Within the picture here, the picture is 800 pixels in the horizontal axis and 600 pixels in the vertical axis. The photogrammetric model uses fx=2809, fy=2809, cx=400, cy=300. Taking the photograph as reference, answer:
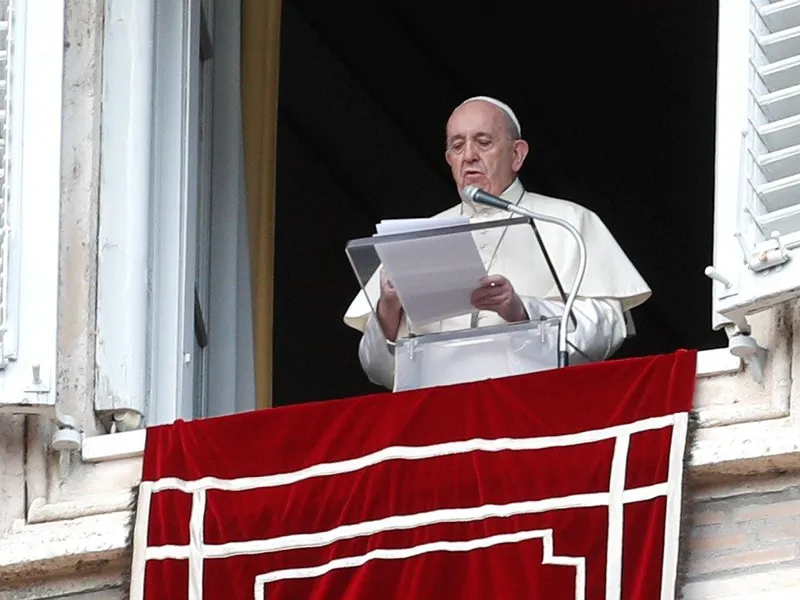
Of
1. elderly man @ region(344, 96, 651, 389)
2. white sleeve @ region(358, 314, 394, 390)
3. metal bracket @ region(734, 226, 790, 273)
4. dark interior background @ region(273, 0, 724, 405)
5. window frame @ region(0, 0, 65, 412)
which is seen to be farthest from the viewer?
dark interior background @ region(273, 0, 724, 405)

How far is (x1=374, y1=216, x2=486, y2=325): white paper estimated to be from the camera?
6.11 meters

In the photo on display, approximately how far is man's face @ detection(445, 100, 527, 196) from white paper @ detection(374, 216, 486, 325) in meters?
0.79

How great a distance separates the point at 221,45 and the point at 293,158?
267 centimetres

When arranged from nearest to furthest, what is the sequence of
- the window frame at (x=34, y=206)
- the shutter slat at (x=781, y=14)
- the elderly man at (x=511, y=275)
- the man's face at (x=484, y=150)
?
the shutter slat at (x=781, y=14) < the window frame at (x=34, y=206) < the elderly man at (x=511, y=275) < the man's face at (x=484, y=150)

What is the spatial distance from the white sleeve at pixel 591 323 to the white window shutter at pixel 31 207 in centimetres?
111

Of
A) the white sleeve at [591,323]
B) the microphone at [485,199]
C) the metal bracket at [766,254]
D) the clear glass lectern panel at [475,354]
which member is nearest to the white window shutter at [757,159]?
the metal bracket at [766,254]

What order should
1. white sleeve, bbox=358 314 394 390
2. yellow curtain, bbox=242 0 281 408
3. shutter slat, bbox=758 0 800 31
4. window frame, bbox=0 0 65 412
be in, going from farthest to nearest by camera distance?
yellow curtain, bbox=242 0 281 408 → white sleeve, bbox=358 314 394 390 → window frame, bbox=0 0 65 412 → shutter slat, bbox=758 0 800 31

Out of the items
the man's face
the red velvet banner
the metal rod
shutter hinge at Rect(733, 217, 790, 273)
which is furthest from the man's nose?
shutter hinge at Rect(733, 217, 790, 273)

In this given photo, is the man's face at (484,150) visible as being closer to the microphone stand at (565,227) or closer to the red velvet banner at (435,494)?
the microphone stand at (565,227)

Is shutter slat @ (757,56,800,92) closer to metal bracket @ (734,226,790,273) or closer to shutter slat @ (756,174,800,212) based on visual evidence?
shutter slat @ (756,174,800,212)

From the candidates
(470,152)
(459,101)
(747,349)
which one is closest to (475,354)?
(747,349)

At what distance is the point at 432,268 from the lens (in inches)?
245

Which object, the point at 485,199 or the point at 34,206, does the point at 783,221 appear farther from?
the point at 34,206

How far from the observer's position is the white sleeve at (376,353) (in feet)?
21.9
